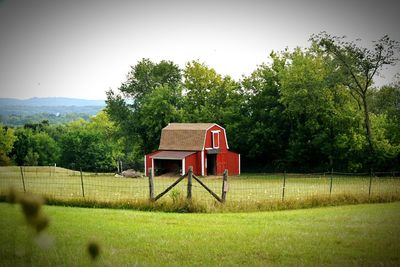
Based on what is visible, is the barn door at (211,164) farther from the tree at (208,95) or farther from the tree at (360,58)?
the tree at (360,58)

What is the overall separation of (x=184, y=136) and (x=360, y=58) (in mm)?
21461

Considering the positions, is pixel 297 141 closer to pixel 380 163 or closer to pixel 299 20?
pixel 380 163

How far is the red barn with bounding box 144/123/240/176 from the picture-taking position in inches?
2062

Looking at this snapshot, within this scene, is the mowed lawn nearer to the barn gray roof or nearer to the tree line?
the tree line

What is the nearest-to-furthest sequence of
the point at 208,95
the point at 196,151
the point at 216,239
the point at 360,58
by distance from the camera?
the point at 216,239, the point at 360,58, the point at 196,151, the point at 208,95

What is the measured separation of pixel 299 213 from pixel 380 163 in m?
31.1

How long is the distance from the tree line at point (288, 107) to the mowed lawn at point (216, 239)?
27.6 meters

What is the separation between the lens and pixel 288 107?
168 feet

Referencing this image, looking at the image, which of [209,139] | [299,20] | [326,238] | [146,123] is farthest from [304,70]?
[326,238]

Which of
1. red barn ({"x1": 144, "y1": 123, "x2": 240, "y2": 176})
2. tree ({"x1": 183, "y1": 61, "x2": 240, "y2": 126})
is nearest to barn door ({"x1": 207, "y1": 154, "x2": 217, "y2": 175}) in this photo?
red barn ({"x1": 144, "y1": 123, "x2": 240, "y2": 176})

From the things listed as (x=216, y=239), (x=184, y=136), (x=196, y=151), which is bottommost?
(x=196, y=151)

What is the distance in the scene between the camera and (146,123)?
59906 mm

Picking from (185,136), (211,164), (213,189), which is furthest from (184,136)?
(213,189)

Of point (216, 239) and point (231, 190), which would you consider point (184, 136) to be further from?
point (216, 239)
